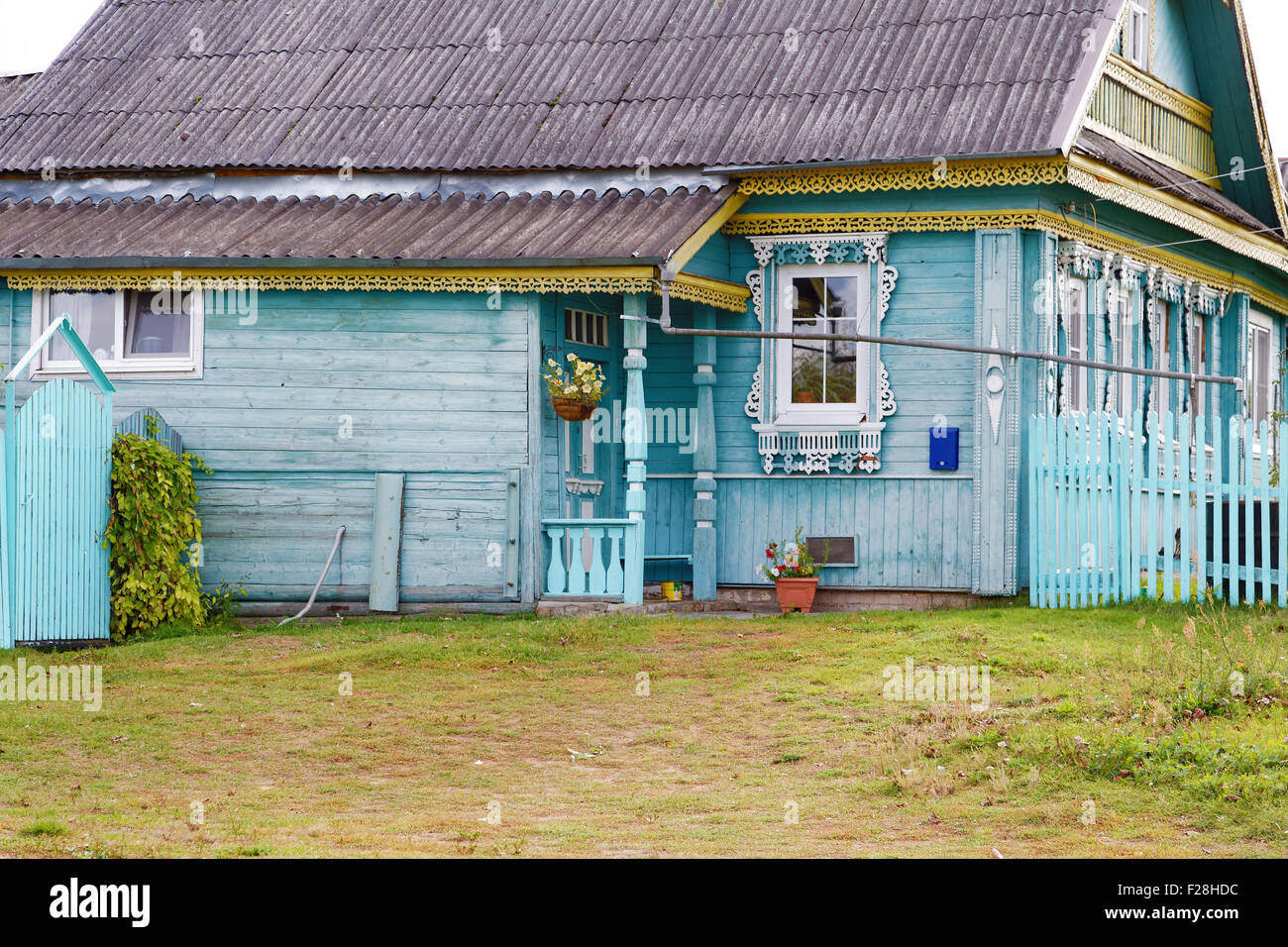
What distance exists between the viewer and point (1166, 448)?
1368cm

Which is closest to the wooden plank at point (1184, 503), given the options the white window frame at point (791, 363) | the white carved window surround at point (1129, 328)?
the white carved window surround at point (1129, 328)

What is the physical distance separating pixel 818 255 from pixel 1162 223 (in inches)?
177

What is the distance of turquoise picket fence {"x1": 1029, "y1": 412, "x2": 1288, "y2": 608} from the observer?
1331 cm

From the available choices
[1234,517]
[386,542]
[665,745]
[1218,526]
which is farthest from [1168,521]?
[386,542]

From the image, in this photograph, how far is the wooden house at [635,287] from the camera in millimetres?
14922

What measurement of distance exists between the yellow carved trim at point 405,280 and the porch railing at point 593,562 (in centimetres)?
207

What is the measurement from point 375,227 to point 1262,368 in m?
12.0

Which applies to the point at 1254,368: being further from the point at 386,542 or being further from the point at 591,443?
the point at 386,542

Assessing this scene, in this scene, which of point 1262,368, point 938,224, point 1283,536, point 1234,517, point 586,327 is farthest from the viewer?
point 1262,368

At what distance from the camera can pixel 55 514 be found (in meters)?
13.3

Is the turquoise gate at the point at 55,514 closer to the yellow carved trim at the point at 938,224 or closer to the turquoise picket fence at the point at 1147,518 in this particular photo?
the yellow carved trim at the point at 938,224

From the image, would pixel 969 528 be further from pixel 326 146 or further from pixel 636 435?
pixel 326 146

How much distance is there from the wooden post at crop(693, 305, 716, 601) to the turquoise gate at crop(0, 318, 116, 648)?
5.35m

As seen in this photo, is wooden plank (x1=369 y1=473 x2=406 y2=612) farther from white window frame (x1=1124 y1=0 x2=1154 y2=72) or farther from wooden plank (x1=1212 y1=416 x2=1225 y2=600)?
white window frame (x1=1124 y1=0 x2=1154 y2=72)
